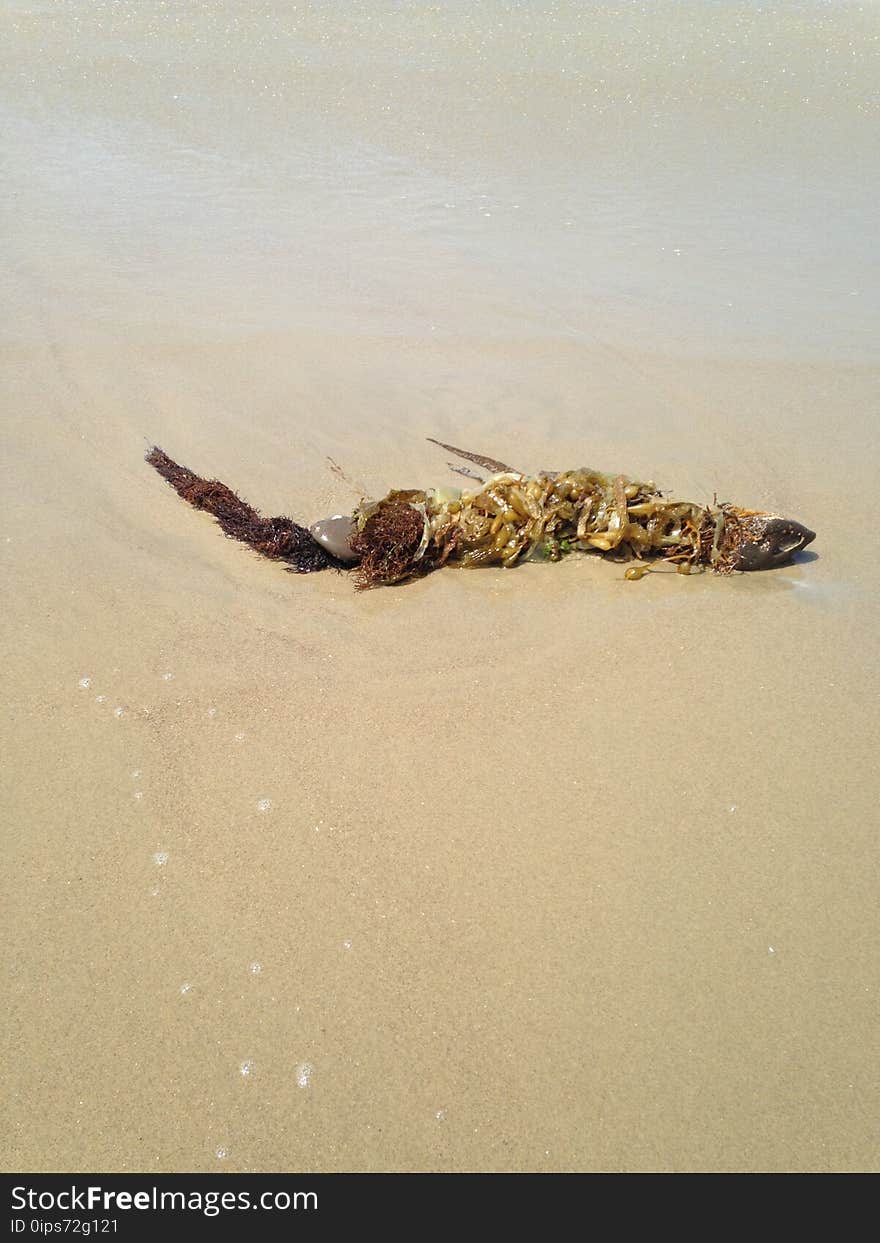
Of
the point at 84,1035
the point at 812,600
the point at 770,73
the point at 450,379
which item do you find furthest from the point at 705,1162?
the point at 770,73

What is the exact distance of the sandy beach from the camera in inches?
84.0

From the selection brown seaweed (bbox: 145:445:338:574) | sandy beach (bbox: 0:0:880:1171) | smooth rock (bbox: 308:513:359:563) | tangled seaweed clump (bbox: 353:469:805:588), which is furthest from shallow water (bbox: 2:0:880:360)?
smooth rock (bbox: 308:513:359:563)

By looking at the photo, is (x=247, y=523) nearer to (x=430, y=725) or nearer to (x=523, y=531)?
(x=523, y=531)

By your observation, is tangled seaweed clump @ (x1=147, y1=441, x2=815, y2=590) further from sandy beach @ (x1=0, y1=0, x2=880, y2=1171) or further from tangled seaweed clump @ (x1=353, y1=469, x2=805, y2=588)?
sandy beach @ (x1=0, y1=0, x2=880, y2=1171)

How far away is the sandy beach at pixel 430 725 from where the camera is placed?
7.00 ft

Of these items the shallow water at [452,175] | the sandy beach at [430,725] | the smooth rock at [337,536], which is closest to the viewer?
the sandy beach at [430,725]

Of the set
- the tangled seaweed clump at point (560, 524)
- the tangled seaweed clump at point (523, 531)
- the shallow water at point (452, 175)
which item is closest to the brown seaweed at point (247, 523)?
the tangled seaweed clump at point (523, 531)

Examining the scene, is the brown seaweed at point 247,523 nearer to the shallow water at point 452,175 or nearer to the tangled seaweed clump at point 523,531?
the tangled seaweed clump at point 523,531

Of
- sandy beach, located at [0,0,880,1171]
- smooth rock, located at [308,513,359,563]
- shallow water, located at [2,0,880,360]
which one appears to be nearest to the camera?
sandy beach, located at [0,0,880,1171]

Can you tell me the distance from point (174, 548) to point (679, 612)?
207 cm

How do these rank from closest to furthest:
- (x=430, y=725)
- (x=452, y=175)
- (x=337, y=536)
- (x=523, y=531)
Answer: (x=430, y=725)
(x=337, y=536)
(x=523, y=531)
(x=452, y=175)

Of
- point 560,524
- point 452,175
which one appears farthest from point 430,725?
point 452,175

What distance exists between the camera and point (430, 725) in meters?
3.03

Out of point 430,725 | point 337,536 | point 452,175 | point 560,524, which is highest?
point 452,175
